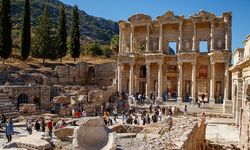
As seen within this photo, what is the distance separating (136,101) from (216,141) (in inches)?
684

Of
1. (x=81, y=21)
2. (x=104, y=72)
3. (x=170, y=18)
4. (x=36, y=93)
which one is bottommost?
(x=36, y=93)

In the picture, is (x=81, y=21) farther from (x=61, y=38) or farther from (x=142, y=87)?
(x=142, y=87)

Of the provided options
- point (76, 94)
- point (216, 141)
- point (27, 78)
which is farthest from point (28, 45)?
point (216, 141)

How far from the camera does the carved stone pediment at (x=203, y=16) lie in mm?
36188

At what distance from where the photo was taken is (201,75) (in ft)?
126

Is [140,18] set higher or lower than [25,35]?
higher

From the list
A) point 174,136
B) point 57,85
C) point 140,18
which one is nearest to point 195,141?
point 174,136

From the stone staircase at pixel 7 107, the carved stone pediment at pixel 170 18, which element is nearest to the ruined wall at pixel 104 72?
the carved stone pediment at pixel 170 18

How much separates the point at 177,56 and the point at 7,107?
18.9 metres

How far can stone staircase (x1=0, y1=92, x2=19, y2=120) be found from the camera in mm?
26391

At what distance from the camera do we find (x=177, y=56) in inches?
1449

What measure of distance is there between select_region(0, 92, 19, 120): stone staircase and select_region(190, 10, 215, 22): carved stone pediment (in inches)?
837

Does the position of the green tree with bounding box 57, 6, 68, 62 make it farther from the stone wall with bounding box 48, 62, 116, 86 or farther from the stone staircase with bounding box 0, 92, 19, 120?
the stone staircase with bounding box 0, 92, 19, 120

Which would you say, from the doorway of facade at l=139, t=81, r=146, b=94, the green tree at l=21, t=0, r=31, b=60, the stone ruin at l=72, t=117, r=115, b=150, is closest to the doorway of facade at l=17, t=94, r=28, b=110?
the green tree at l=21, t=0, r=31, b=60
